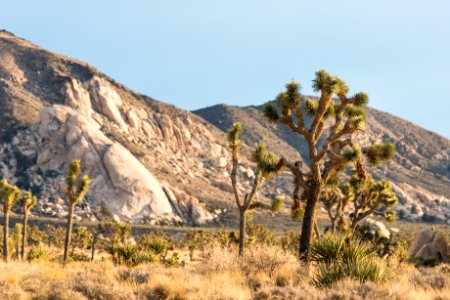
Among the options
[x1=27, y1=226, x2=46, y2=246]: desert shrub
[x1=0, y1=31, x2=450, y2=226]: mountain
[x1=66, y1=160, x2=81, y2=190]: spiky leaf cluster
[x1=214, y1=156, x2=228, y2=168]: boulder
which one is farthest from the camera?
[x1=214, y1=156, x2=228, y2=168]: boulder

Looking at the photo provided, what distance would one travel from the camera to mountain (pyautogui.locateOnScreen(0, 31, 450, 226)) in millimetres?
88438

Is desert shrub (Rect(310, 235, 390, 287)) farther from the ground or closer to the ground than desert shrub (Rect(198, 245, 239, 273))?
farther from the ground

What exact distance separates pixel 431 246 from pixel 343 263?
2104 centimetres

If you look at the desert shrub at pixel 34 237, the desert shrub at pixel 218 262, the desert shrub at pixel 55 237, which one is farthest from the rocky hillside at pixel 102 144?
the desert shrub at pixel 218 262

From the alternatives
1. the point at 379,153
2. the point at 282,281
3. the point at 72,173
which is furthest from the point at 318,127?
the point at 72,173

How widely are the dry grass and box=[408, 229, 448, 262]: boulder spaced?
18707mm

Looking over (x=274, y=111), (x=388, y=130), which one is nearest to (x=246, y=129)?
(x=388, y=130)

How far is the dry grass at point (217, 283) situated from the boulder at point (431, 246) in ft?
61.4

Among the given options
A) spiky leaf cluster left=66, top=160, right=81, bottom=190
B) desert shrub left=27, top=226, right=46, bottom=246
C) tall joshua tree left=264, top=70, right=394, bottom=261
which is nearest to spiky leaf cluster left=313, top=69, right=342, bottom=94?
tall joshua tree left=264, top=70, right=394, bottom=261

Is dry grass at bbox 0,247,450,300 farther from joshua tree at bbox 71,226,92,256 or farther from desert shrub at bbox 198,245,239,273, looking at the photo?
joshua tree at bbox 71,226,92,256

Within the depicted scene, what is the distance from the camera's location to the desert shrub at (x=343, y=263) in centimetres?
1003

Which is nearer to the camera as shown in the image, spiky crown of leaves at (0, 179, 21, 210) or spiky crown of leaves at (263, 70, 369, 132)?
spiky crown of leaves at (263, 70, 369, 132)

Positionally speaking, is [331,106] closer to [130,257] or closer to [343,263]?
[343,263]

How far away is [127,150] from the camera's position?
96938 mm
